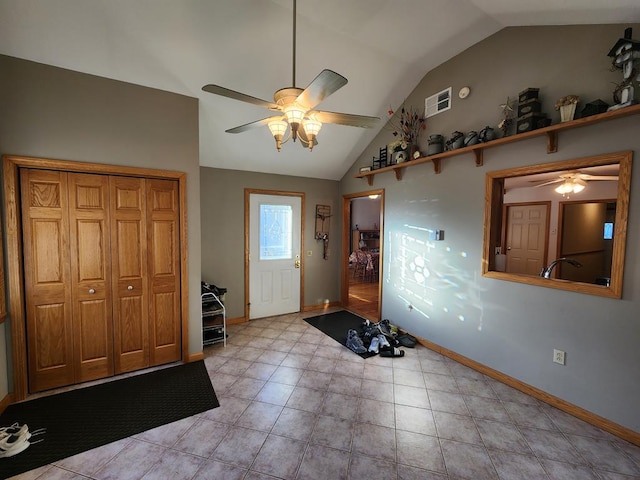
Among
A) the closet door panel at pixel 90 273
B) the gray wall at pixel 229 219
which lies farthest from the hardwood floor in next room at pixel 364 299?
the closet door panel at pixel 90 273

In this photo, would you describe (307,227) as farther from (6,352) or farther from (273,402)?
(6,352)

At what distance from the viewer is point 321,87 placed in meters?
1.51

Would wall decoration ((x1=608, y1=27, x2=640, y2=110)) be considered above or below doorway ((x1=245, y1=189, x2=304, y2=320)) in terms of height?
above

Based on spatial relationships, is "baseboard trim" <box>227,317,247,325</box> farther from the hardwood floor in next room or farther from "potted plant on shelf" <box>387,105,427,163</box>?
"potted plant on shelf" <box>387,105,427,163</box>

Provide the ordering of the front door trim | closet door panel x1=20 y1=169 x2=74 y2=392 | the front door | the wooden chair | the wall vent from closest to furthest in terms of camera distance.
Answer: the front door trim, closet door panel x1=20 y1=169 x2=74 y2=392, the wall vent, the front door, the wooden chair

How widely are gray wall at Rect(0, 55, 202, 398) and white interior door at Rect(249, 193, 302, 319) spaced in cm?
136

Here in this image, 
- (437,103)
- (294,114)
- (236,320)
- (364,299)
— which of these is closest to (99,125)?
(294,114)

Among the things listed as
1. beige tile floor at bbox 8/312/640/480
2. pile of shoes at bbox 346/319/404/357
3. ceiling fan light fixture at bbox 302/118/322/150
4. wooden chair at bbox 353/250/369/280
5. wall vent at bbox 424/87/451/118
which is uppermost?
wall vent at bbox 424/87/451/118

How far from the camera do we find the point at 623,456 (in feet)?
6.09

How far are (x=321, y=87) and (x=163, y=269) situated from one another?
2.48 metres

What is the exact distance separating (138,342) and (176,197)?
1.56m

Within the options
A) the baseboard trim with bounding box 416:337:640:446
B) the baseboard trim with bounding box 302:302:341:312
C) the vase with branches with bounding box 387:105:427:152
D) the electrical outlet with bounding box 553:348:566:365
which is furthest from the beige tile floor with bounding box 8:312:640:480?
the vase with branches with bounding box 387:105:427:152

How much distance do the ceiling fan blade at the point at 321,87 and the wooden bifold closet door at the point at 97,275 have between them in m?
1.95

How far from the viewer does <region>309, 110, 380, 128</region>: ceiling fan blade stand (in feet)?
6.26
